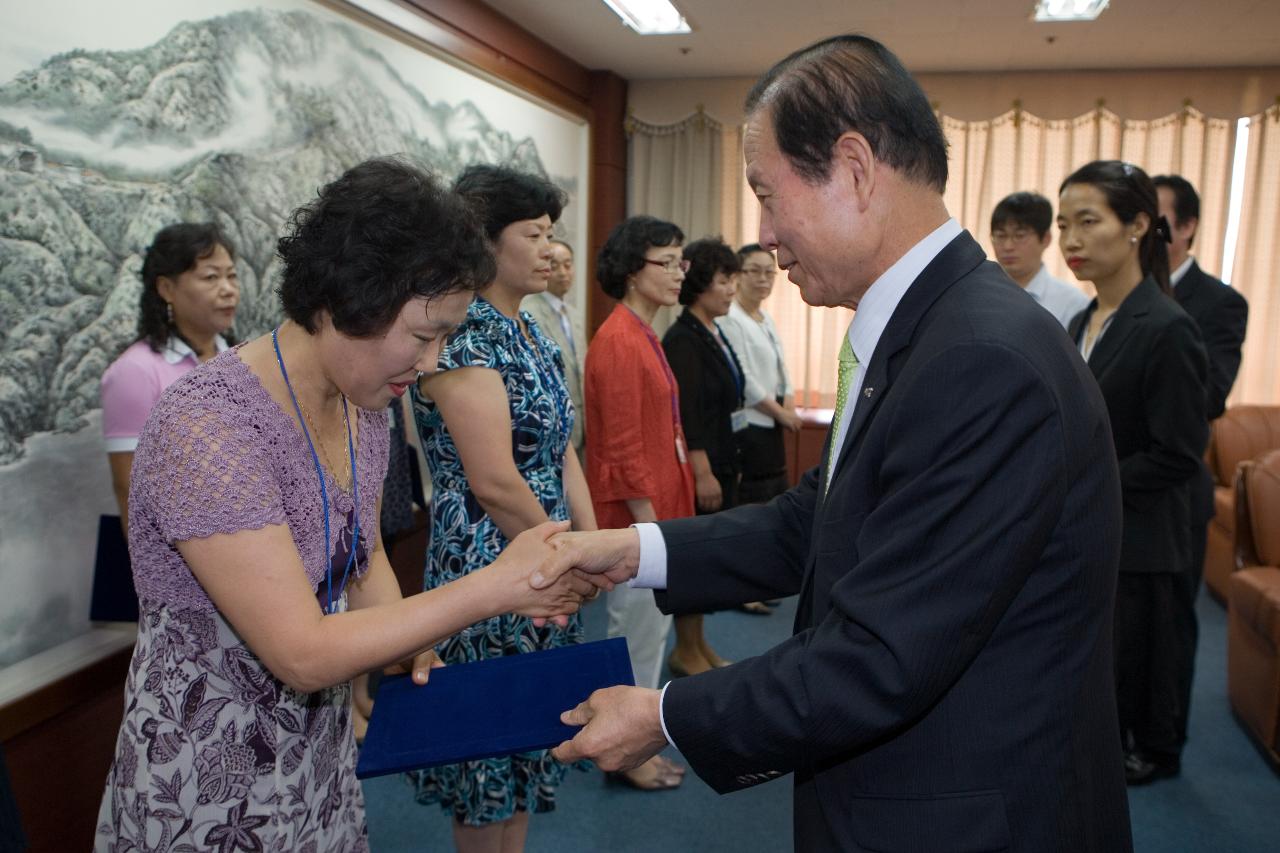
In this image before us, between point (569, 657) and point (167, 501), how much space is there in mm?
681

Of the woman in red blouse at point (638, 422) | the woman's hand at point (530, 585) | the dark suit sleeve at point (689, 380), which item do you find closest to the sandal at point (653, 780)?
the woman in red blouse at point (638, 422)

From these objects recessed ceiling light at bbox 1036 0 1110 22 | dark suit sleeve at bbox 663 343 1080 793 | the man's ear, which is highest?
recessed ceiling light at bbox 1036 0 1110 22

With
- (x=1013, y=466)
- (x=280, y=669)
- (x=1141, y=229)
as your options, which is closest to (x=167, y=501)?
(x=280, y=669)

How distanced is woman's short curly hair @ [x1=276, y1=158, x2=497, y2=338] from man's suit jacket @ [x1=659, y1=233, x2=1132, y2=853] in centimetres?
65

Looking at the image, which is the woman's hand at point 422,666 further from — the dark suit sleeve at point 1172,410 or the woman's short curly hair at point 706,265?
the woman's short curly hair at point 706,265

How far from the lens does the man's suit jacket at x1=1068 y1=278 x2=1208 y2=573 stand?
2584mm

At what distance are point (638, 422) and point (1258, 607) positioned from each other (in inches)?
92.3

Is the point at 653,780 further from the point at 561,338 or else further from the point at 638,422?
the point at 561,338

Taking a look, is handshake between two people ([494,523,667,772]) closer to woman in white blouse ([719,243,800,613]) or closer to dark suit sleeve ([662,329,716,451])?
dark suit sleeve ([662,329,716,451])

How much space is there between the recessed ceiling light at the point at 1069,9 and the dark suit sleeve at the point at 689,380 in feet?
10.6

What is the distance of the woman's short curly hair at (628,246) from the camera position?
3318mm

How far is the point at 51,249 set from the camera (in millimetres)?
2416

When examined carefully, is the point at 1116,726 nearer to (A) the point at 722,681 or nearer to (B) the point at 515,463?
(A) the point at 722,681

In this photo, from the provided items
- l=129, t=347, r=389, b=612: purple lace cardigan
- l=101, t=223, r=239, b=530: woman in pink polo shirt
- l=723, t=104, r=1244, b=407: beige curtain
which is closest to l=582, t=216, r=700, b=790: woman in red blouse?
l=101, t=223, r=239, b=530: woman in pink polo shirt
